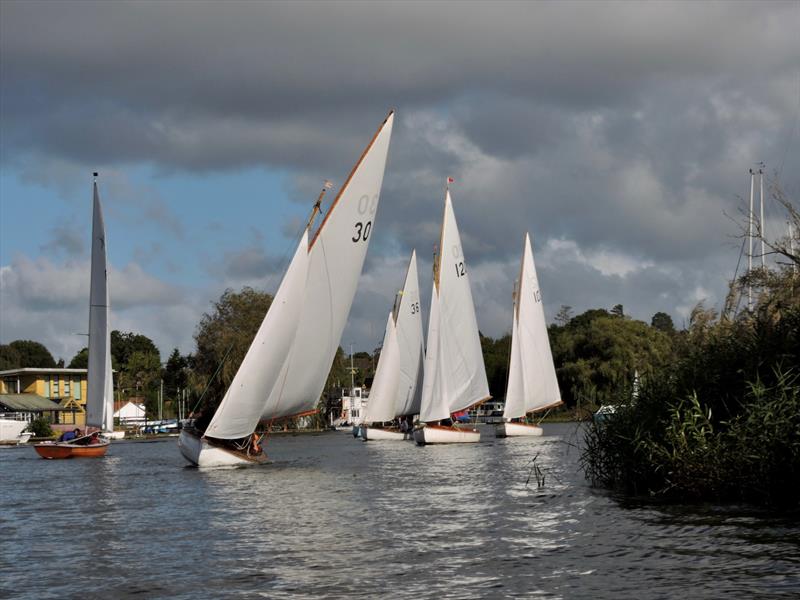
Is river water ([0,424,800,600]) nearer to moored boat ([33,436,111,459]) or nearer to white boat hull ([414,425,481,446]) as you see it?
moored boat ([33,436,111,459])

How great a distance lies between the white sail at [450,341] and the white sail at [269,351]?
20176 millimetres

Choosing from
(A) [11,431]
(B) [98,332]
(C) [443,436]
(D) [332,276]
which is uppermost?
(B) [98,332]

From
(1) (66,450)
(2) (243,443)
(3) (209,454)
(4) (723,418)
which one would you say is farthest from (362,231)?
(1) (66,450)

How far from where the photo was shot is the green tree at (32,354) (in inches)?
7333

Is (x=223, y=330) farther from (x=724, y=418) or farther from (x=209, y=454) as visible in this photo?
(x=724, y=418)

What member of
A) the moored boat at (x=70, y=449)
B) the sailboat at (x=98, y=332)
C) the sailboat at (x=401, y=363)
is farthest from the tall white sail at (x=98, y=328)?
the sailboat at (x=401, y=363)

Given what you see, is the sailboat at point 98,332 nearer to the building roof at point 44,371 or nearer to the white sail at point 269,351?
the white sail at point 269,351

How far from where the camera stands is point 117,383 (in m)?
147

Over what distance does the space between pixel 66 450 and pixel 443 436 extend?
1921 centimetres

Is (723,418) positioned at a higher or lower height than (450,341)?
lower

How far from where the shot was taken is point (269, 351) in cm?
3709

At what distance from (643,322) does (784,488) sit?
9639 centimetres

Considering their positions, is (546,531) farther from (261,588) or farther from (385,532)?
(261,588)

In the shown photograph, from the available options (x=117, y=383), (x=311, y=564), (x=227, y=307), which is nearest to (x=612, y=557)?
(x=311, y=564)
